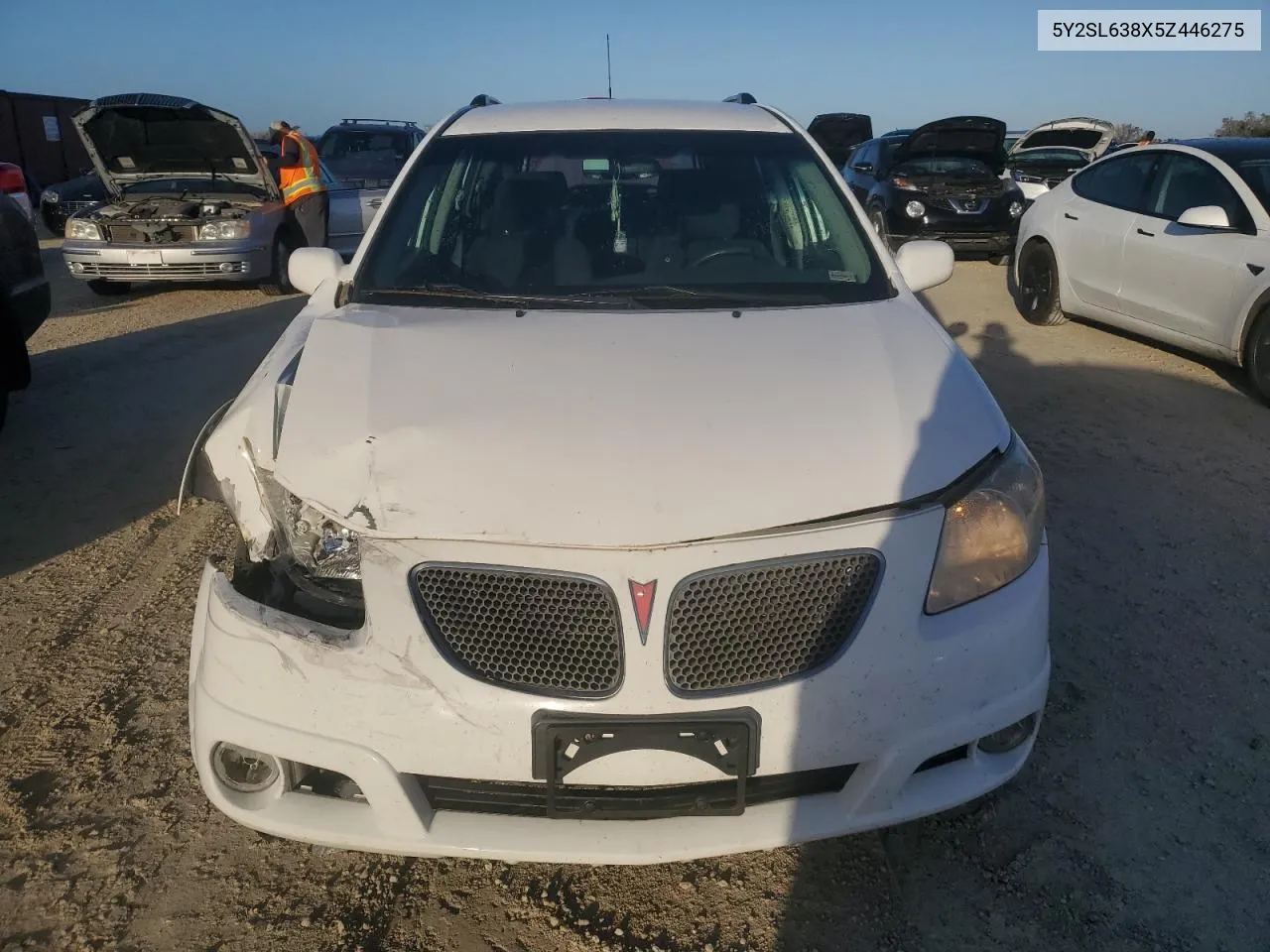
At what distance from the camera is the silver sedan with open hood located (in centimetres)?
909

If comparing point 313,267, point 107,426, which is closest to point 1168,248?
point 313,267

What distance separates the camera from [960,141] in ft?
37.9

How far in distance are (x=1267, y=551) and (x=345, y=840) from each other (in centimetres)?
372

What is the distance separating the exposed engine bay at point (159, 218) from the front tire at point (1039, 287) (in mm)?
7219

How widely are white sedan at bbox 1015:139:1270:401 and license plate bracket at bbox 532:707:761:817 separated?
17.4 feet

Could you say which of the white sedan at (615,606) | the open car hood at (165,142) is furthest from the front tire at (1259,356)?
the open car hood at (165,142)

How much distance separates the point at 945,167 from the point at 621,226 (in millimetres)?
9372

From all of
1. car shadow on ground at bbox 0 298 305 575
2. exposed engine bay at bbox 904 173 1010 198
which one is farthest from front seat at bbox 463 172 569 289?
exposed engine bay at bbox 904 173 1010 198

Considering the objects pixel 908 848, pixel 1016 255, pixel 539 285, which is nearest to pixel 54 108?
pixel 1016 255

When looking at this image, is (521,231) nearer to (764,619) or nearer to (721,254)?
(721,254)

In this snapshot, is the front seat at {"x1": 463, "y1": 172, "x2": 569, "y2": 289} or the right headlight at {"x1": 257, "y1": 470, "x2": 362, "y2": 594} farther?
the front seat at {"x1": 463, "y1": 172, "x2": 569, "y2": 289}

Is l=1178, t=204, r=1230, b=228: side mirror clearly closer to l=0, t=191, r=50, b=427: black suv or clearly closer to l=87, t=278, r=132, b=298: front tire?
l=0, t=191, r=50, b=427: black suv

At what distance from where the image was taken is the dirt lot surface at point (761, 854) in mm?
2172

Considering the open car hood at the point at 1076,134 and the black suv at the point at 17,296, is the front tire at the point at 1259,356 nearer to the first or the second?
the black suv at the point at 17,296
